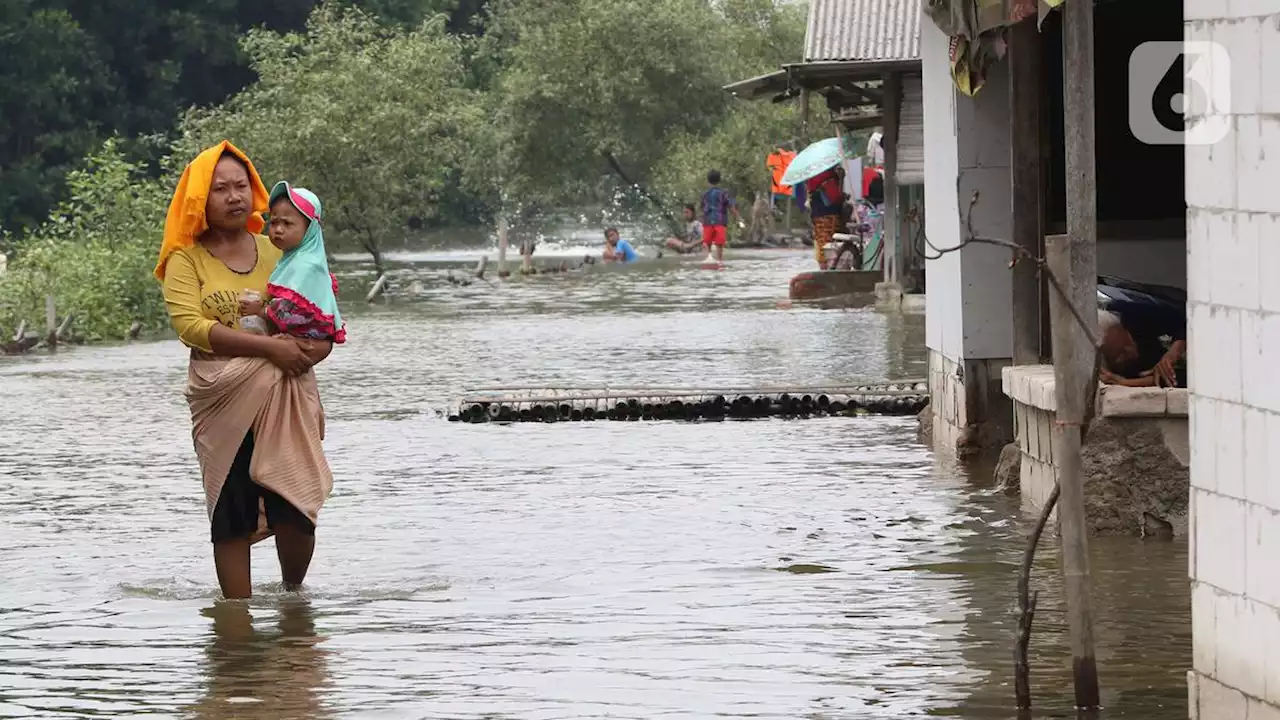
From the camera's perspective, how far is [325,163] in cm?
3538

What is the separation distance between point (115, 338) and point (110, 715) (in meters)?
19.3

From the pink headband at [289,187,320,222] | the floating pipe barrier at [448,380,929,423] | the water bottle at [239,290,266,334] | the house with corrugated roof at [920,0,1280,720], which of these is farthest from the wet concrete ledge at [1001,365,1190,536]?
the floating pipe barrier at [448,380,929,423]

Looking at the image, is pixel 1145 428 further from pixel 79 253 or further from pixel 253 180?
pixel 79 253

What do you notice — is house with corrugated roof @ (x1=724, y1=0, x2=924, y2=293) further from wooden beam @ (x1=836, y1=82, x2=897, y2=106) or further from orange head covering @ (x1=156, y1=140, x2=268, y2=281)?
orange head covering @ (x1=156, y1=140, x2=268, y2=281)

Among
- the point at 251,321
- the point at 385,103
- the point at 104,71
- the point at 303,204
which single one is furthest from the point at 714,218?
the point at 251,321

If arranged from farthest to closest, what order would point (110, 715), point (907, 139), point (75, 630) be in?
point (907, 139) → point (75, 630) → point (110, 715)

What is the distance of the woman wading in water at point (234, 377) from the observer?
795 cm

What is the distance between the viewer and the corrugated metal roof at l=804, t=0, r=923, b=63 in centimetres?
2095

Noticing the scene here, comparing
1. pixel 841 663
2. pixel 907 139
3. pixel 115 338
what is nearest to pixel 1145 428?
pixel 841 663

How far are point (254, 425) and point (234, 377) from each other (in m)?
0.18

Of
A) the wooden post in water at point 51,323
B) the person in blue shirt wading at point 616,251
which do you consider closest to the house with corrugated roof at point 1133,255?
the wooden post in water at point 51,323

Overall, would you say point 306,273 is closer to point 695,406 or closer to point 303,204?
point 303,204

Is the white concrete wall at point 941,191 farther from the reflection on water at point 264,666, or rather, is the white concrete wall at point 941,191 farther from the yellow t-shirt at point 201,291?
the reflection on water at point 264,666

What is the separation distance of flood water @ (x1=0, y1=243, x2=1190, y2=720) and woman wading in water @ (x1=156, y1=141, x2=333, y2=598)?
36cm
